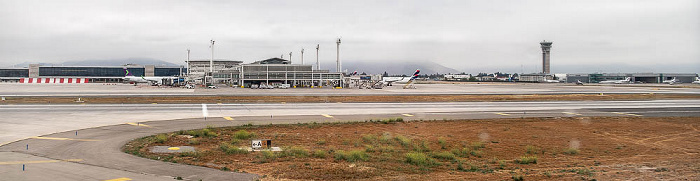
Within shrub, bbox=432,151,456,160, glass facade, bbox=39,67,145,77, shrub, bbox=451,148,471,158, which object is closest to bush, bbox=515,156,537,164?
shrub, bbox=451,148,471,158

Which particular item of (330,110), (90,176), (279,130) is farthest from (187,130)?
(330,110)

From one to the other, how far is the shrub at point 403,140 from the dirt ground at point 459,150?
61 mm

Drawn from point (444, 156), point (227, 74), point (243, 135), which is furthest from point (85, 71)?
point (444, 156)

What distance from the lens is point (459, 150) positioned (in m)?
23.8

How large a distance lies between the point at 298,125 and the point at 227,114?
10.6m

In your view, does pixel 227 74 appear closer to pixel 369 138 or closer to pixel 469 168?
pixel 369 138

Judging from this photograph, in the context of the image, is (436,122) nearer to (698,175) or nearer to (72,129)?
(698,175)

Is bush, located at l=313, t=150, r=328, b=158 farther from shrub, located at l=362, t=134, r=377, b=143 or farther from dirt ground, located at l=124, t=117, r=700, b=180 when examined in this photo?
shrub, located at l=362, t=134, r=377, b=143

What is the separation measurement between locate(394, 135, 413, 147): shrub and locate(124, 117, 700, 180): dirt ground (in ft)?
0.20

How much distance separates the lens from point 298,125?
1326 inches

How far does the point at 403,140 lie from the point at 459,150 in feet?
12.7

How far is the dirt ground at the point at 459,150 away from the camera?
18031 millimetres

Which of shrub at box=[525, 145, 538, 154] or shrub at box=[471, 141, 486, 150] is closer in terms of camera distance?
shrub at box=[525, 145, 538, 154]

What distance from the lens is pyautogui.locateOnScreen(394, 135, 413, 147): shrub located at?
25731 millimetres
